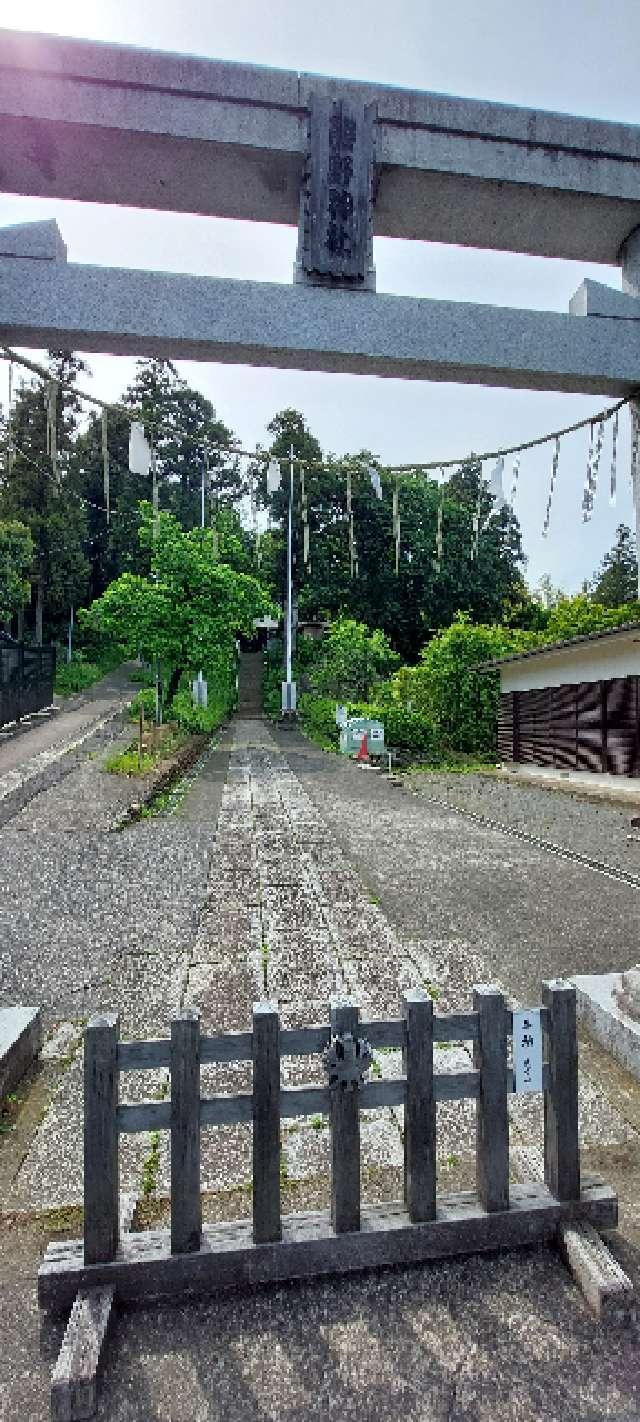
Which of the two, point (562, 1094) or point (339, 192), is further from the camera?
point (339, 192)

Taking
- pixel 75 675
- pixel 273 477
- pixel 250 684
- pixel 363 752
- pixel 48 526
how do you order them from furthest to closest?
pixel 250 684, pixel 75 675, pixel 48 526, pixel 363 752, pixel 273 477

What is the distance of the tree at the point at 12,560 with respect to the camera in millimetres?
28234

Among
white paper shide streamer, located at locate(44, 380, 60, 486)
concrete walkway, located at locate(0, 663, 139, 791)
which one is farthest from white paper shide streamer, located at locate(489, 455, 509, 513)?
concrete walkway, located at locate(0, 663, 139, 791)

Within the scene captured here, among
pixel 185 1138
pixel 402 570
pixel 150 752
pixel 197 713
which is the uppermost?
pixel 402 570

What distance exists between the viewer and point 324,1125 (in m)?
3.13

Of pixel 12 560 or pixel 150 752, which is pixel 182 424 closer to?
pixel 12 560

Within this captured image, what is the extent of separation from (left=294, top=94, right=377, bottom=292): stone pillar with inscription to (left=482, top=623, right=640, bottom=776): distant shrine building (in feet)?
31.6

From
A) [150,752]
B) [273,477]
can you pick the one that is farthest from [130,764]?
[273,477]

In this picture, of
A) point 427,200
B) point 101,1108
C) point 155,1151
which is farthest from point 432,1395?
point 427,200

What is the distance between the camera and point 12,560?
2855 cm

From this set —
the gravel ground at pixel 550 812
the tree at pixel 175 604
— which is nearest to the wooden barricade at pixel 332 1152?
the gravel ground at pixel 550 812

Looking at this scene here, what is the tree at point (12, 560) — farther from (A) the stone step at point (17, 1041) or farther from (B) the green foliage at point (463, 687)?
(A) the stone step at point (17, 1041)

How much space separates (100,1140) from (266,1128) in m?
0.51

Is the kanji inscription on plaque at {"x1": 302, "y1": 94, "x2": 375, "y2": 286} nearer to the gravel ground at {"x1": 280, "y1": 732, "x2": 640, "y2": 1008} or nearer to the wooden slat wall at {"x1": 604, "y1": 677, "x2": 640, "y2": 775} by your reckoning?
the gravel ground at {"x1": 280, "y1": 732, "x2": 640, "y2": 1008}
